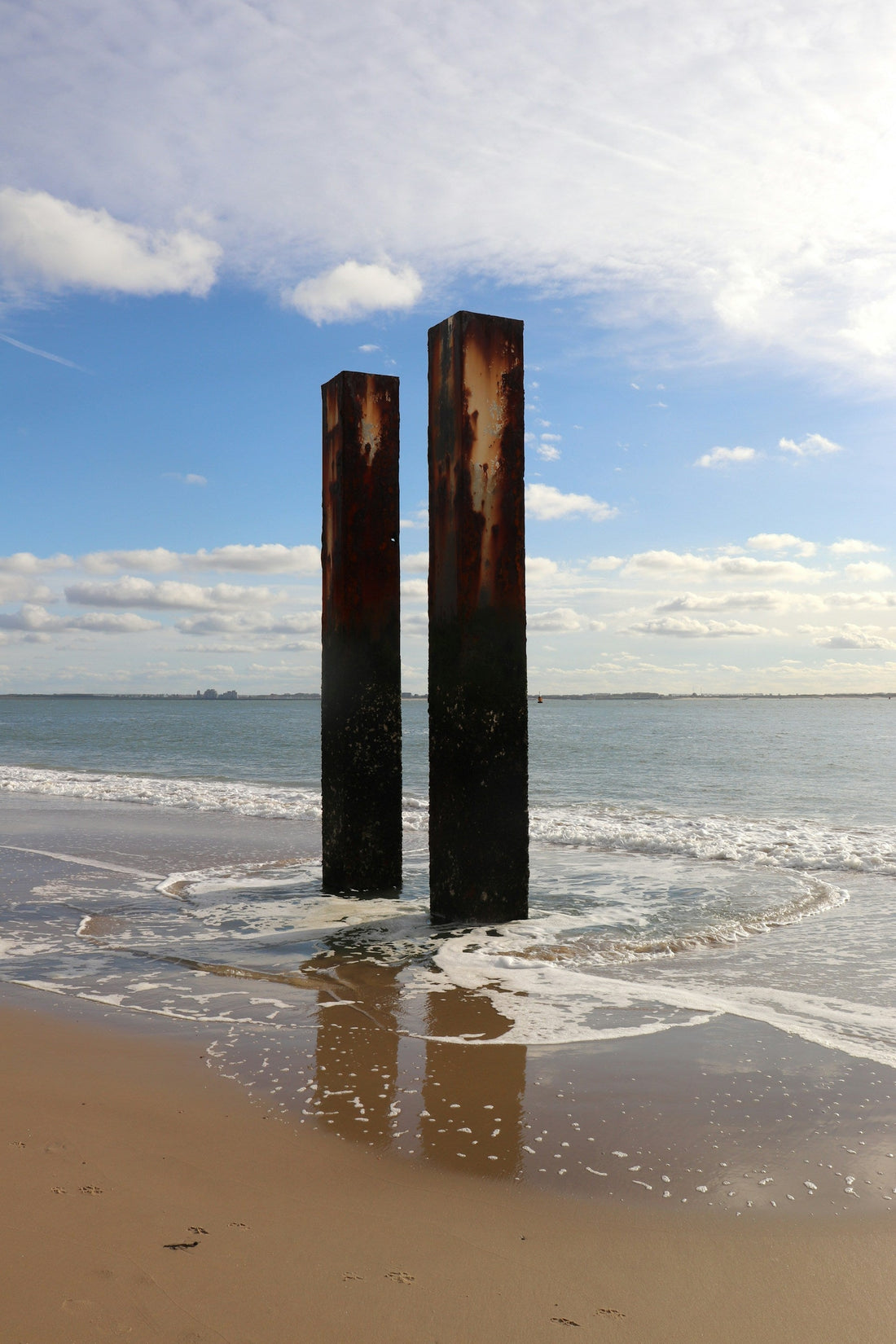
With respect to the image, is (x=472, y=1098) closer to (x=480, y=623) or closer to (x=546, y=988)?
(x=546, y=988)

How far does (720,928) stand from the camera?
547cm

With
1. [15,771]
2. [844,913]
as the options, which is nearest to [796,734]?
[15,771]

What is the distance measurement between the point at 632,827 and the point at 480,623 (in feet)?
20.0

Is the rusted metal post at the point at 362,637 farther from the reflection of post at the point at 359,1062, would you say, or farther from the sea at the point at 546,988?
the reflection of post at the point at 359,1062

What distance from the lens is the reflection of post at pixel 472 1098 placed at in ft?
8.13

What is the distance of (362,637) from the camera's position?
20.5 ft

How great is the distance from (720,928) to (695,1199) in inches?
134

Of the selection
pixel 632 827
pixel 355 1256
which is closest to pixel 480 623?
pixel 355 1256

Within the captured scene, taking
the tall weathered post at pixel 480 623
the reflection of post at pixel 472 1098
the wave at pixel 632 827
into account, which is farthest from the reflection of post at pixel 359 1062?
the wave at pixel 632 827

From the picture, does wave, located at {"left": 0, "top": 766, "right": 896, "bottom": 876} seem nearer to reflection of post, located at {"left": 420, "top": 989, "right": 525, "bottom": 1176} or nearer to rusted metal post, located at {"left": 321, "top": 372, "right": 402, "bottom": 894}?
rusted metal post, located at {"left": 321, "top": 372, "right": 402, "bottom": 894}

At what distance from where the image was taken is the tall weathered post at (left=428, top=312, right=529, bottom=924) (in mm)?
5133

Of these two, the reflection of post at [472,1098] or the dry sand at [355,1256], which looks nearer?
the dry sand at [355,1256]

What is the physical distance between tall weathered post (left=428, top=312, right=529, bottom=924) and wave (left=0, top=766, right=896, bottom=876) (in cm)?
393

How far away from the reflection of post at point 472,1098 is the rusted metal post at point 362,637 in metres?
2.54
